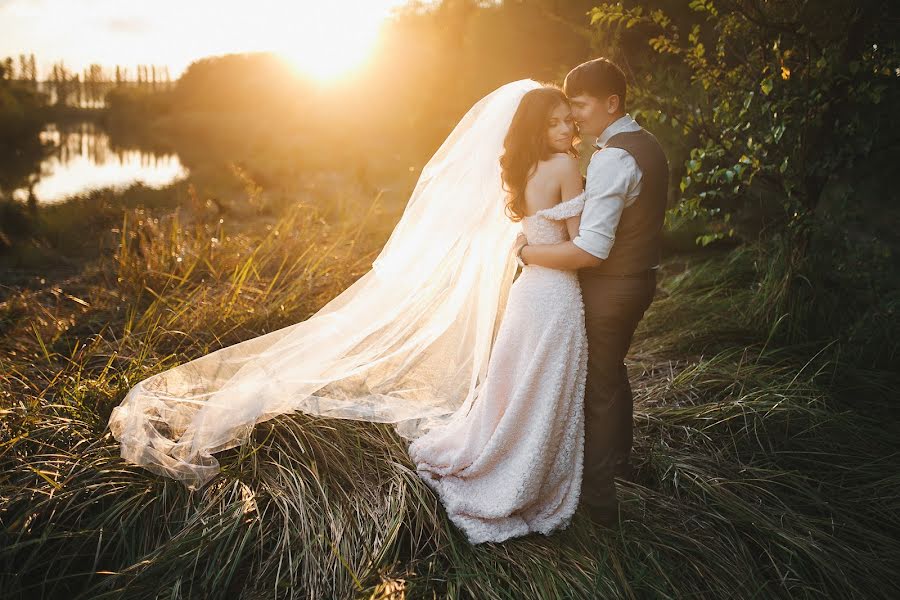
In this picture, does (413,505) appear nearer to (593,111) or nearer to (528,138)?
(528,138)

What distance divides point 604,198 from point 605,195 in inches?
0.5

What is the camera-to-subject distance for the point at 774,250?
451 cm

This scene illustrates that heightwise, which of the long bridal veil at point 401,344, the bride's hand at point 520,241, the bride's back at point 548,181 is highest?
the bride's back at point 548,181

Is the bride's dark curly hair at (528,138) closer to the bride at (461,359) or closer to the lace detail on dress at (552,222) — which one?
the bride at (461,359)

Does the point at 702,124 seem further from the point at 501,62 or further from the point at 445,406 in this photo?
the point at 501,62

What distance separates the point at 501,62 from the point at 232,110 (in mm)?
30473

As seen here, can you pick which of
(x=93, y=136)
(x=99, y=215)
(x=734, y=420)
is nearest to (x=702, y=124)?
(x=734, y=420)

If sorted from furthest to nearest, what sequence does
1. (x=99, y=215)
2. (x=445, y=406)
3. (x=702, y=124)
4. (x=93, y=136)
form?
(x=93, y=136) < (x=99, y=215) < (x=702, y=124) < (x=445, y=406)

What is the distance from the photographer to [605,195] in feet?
7.63

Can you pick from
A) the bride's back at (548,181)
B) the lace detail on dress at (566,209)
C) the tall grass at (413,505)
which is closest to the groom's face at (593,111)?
the bride's back at (548,181)

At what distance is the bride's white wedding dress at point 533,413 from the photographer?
2551 mm

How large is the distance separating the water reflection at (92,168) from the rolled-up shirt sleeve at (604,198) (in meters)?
11.2

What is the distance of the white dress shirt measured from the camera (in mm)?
2332

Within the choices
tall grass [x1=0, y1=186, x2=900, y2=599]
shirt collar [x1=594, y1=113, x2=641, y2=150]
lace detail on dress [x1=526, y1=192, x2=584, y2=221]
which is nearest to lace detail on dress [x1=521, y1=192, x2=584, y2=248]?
lace detail on dress [x1=526, y1=192, x2=584, y2=221]
